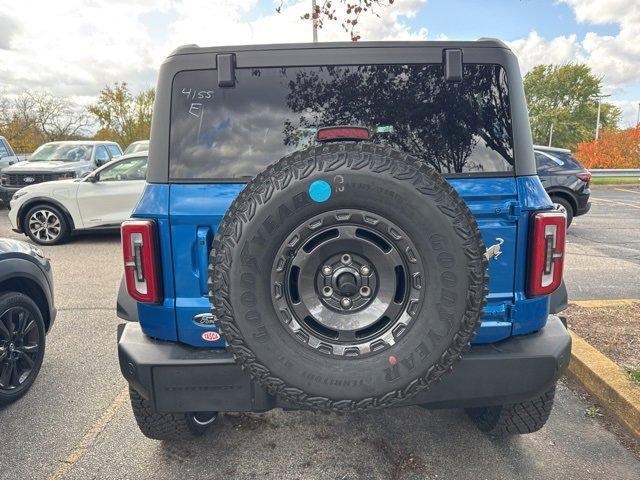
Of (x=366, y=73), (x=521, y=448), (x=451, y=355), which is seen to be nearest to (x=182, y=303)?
(x=451, y=355)

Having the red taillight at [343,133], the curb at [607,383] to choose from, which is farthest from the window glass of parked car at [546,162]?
the red taillight at [343,133]

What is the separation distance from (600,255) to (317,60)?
7.06 m

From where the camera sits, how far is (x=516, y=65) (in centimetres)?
214

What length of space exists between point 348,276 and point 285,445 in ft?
4.38

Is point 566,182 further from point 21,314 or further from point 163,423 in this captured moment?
point 21,314

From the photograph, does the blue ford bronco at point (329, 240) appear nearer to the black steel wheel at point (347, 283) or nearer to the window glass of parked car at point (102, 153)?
A: the black steel wheel at point (347, 283)

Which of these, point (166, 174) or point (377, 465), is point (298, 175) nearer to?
point (166, 174)

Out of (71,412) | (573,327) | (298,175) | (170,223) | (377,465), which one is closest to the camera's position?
(298,175)

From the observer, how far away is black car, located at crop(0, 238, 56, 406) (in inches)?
123

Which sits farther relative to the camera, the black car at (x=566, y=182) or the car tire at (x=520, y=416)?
the black car at (x=566, y=182)

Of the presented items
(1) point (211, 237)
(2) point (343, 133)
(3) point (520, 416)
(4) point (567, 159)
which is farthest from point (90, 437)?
(4) point (567, 159)

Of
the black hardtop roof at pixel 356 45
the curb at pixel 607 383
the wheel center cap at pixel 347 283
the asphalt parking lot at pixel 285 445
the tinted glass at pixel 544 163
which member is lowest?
the asphalt parking lot at pixel 285 445

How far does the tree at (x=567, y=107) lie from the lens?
56.4 m

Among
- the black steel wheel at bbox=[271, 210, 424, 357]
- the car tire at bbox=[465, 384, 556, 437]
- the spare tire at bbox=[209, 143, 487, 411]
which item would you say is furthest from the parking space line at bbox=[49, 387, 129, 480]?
the car tire at bbox=[465, 384, 556, 437]
